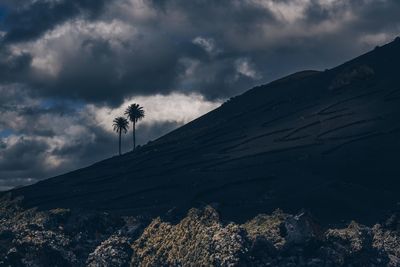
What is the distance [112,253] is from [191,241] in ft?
52.1

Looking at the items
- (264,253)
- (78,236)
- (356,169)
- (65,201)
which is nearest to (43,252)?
(78,236)

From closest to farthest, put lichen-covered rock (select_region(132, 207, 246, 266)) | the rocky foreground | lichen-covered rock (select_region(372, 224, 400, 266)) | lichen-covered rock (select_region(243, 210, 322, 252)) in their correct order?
1. the rocky foreground
2. lichen-covered rock (select_region(372, 224, 400, 266))
3. lichen-covered rock (select_region(243, 210, 322, 252))
4. lichen-covered rock (select_region(132, 207, 246, 266))

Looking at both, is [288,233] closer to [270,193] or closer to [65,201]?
[270,193]

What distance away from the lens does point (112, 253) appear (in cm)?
11600

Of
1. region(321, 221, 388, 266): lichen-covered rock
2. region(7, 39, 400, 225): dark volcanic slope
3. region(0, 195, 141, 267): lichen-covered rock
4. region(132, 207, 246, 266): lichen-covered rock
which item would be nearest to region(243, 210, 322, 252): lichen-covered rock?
region(321, 221, 388, 266): lichen-covered rock

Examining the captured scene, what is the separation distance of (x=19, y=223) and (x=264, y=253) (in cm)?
5877

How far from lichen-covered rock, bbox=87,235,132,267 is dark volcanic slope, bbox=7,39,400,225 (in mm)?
11957

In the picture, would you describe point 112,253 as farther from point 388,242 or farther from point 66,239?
point 388,242

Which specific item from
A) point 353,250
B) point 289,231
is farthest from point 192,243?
point 353,250

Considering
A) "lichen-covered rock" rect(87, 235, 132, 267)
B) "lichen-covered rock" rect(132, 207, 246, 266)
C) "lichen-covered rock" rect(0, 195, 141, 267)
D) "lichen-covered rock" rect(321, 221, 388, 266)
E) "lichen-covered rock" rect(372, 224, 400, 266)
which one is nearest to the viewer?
"lichen-covered rock" rect(321, 221, 388, 266)

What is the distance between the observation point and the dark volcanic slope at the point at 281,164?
121 meters

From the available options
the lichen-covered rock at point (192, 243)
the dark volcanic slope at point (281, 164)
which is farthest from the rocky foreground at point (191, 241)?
the dark volcanic slope at point (281, 164)

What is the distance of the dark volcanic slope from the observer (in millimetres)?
120938

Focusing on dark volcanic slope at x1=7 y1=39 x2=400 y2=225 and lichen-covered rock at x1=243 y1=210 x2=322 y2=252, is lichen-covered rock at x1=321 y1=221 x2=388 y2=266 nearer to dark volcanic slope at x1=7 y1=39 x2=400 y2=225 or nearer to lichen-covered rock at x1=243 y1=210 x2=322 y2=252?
lichen-covered rock at x1=243 y1=210 x2=322 y2=252
